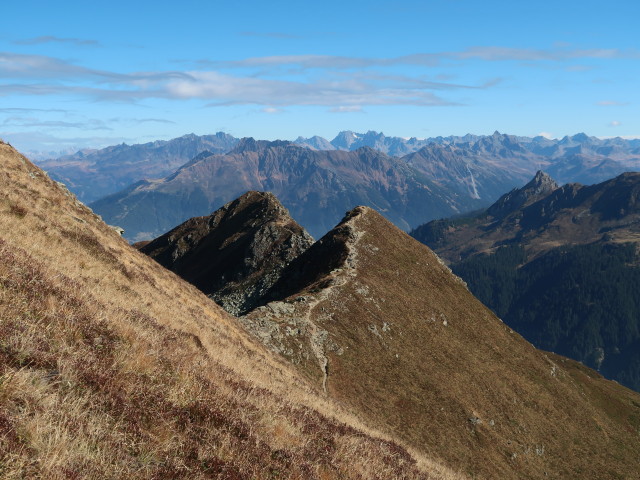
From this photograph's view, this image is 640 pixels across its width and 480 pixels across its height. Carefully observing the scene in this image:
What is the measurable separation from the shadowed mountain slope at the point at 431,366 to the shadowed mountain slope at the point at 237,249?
1396 centimetres

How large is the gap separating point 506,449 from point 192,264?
87.5 meters

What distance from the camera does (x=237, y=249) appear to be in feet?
347

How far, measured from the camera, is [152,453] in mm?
7648

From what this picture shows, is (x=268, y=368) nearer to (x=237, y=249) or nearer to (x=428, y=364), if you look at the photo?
(x=428, y=364)

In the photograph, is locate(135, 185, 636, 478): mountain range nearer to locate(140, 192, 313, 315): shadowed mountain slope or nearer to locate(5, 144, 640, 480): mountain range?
locate(5, 144, 640, 480): mountain range

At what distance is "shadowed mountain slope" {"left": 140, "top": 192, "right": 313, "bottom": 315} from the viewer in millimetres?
90062

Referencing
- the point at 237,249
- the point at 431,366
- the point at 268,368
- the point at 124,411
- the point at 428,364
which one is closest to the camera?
the point at 124,411

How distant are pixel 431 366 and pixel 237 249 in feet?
199

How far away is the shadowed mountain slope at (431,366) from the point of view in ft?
163

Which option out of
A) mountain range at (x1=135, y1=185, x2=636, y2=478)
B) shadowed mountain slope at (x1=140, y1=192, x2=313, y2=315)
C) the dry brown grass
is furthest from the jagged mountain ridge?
the dry brown grass

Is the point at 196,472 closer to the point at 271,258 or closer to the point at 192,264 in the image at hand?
the point at 271,258

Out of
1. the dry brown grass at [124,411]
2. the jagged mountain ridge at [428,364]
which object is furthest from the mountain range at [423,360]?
the dry brown grass at [124,411]

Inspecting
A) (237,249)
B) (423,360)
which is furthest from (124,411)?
(237,249)

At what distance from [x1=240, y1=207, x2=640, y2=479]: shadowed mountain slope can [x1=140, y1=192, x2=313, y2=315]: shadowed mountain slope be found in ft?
45.8
